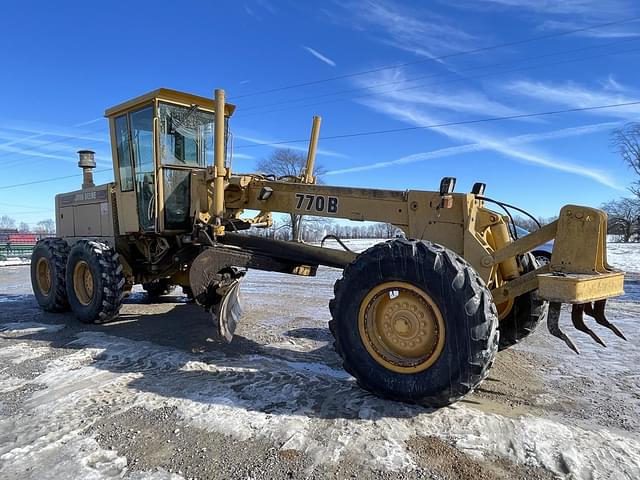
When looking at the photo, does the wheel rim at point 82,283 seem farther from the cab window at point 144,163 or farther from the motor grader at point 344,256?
the cab window at point 144,163

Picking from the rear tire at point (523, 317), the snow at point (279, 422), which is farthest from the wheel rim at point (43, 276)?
the rear tire at point (523, 317)

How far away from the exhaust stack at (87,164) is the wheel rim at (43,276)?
64.1 inches

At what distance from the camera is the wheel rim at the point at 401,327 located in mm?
3766

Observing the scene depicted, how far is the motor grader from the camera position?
12.0 ft

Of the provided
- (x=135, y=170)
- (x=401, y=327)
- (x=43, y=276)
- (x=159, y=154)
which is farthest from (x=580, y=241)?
(x=43, y=276)

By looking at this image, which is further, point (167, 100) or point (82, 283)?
point (82, 283)

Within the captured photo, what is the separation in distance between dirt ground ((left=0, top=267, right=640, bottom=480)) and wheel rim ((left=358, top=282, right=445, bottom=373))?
0.37 meters

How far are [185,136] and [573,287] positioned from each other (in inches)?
228

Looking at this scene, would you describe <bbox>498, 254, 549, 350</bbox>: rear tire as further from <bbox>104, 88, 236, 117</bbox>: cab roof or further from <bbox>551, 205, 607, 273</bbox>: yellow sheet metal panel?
<bbox>104, 88, 236, 117</bbox>: cab roof

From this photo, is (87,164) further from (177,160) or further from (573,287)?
(573,287)

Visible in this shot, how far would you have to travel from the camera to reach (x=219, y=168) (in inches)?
229

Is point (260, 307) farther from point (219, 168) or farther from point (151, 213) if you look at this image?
point (219, 168)

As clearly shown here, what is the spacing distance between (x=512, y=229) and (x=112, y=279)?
5456 millimetres

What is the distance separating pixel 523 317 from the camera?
4.83 metres
